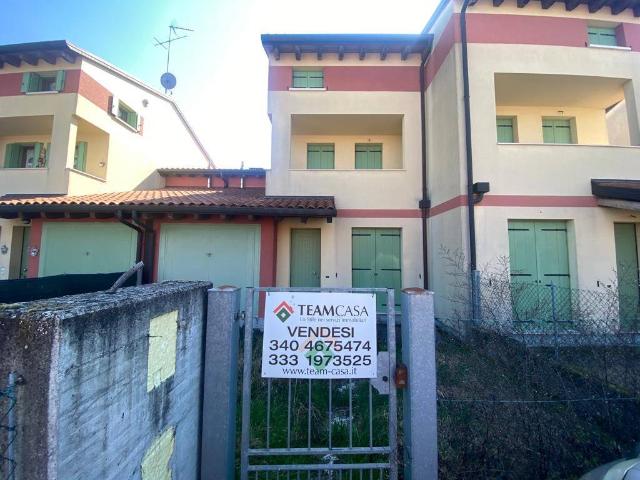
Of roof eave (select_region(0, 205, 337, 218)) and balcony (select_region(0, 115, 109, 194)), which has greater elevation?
balcony (select_region(0, 115, 109, 194))

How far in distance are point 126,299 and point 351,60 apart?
396 inches

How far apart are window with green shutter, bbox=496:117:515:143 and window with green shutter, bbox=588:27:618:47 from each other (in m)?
2.48

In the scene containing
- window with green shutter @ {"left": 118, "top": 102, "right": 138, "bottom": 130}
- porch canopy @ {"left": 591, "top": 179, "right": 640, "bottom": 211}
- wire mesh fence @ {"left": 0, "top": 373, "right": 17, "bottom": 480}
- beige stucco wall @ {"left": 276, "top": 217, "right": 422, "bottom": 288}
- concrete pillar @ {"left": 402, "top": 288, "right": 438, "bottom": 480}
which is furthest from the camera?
window with green shutter @ {"left": 118, "top": 102, "right": 138, "bottom": 130}

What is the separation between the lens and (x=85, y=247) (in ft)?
28.1

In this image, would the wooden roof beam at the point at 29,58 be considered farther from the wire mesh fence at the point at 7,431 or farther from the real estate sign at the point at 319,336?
the wire mesh fence at the point at 7,431

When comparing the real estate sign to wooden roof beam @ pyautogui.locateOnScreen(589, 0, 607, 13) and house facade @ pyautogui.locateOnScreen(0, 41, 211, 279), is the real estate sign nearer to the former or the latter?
house facade @ pyautogui.locateOnScreen(0, 41, 211, 279)

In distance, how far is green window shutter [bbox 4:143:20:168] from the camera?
35.7 ft

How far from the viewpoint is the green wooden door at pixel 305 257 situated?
900 centimetres

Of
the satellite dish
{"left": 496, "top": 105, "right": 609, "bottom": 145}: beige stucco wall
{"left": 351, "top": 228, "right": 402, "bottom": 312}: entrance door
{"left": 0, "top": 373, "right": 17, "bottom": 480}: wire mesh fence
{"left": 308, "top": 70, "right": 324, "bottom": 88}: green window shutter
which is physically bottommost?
{"left": 0, "top": 373, "right": 17, "bottom": 480}: wire mesh fence

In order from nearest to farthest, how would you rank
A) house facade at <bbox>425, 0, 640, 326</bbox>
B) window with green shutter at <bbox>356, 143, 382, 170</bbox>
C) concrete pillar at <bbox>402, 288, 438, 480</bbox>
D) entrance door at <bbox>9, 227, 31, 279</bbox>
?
1. concrete pillar at <bbox>402, 288, 438, 480</bbox>
2. house facade at <bbox>425, 0, 640, 326</bbox>
3. entrance door at <bbox>9, 227, 31, 279</bbox>
4. window with green shutter at <bbox>356, 143, 382, 170</bbox>

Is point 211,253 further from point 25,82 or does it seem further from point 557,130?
point 557,130

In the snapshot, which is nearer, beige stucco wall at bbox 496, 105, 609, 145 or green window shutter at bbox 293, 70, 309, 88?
beige stucco wall at bbox 496, 105, 609, 145

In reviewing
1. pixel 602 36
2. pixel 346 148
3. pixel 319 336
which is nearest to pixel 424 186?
pixel 346 148

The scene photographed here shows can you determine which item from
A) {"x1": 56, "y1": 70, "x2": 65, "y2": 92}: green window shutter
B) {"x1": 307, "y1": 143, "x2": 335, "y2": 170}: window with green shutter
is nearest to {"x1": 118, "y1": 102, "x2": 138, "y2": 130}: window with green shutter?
{"x1": 56, "y1": 70, "x2": 65, "y2": 92}: green window shutter
